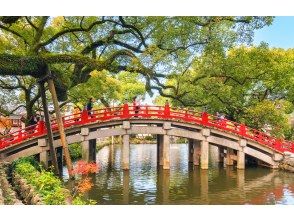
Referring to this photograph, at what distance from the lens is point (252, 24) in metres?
23.2

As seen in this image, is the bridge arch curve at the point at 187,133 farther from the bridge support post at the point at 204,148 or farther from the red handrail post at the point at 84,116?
the red handrail post at the point at 84,116

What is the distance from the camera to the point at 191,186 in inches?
795

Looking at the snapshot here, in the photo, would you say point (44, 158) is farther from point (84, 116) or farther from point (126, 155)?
point (126, 155)

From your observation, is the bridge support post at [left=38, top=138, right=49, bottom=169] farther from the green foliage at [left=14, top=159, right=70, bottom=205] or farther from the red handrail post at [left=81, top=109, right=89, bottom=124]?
the green foliage at [left=14, top=159, right=70, bottom=205]

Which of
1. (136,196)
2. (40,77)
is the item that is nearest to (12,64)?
(40,77)

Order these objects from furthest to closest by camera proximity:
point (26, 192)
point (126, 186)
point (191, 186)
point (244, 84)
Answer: point (244, 84) → point (191, 186) → point (126, 186) → point (26, 192)

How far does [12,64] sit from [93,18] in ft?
24.8

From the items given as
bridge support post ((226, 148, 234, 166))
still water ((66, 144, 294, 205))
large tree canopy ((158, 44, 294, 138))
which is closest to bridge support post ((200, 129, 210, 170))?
still water ((66, 144, 294, 205))

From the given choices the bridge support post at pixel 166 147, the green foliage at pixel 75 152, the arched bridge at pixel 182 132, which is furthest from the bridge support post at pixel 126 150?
the green foliage at pixel 75 152

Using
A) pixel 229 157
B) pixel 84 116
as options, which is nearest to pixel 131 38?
pixel 84 116

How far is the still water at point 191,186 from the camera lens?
682 inches

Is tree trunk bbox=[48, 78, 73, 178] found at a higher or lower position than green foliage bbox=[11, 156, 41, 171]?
higher

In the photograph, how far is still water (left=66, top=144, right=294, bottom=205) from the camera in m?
17.3

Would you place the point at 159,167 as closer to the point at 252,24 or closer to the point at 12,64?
the point at 252,24
